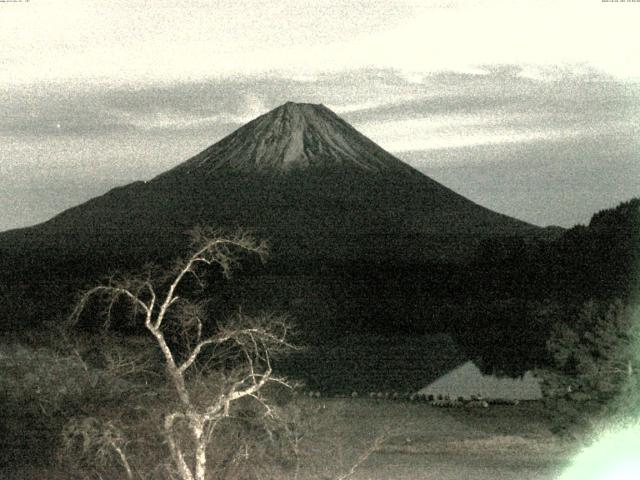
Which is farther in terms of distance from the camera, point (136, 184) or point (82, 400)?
point (136, 184)

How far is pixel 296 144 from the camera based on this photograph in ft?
256

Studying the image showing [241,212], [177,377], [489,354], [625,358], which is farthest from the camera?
[241,212]

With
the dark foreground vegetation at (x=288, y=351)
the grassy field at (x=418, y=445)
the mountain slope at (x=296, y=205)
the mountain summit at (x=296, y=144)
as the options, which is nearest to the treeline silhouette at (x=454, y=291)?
the dark foreground vegetation at (x=288, y=351)

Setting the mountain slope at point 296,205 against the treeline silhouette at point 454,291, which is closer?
the treeline silhouette at point 454,291

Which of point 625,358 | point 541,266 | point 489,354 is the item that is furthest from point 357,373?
point 541,266

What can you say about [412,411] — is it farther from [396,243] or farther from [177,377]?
[396,243]

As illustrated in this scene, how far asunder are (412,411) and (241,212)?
59.9 meters

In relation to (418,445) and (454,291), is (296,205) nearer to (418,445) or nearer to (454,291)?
(454,291)

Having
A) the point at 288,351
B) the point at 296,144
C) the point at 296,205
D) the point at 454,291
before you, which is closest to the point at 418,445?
the point at 288,351

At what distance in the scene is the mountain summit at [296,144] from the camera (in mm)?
78375

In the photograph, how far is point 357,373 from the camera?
25359 mm

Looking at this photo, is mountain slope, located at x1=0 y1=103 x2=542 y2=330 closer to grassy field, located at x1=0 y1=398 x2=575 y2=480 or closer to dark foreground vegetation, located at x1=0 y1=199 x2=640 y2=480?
dark foreground vegetation, located at x1=0 y1=199 x2=640 y2=480

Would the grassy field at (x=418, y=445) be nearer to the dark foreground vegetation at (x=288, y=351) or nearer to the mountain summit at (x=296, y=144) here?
the dark foreground vegetation at (x=288, y=351)

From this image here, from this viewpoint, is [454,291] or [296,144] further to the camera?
[296,144]
